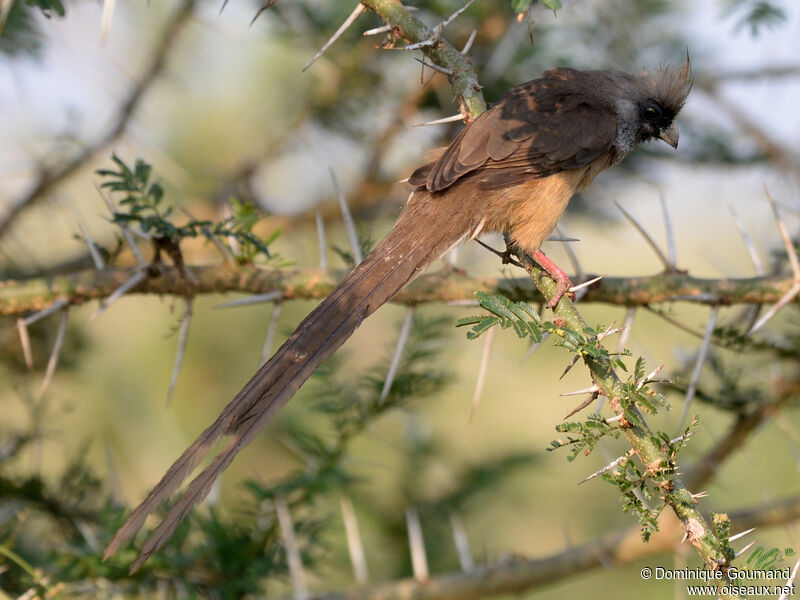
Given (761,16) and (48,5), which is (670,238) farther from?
(48,5)

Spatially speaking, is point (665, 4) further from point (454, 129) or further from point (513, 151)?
point (513, 151)

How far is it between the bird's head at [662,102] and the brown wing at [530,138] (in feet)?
1.09

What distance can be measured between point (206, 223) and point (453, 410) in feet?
11.3

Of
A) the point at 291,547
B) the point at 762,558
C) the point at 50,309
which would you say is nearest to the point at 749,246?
the point at 762,558

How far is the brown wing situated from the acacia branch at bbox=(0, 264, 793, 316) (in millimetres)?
455

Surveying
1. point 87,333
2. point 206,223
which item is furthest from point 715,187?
point 87,333

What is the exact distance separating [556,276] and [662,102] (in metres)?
1.54

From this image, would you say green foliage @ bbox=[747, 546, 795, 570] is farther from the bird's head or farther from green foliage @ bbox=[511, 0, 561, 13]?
the bird's head

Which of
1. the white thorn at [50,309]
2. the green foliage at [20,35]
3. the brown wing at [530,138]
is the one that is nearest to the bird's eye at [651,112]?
the brown wing at [530,138]

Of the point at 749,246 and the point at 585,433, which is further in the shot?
the point at 749,246

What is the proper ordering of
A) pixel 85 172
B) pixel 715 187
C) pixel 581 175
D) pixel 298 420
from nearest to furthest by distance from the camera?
1. pixel 581 175
2. pixel 85 172
3. pixel 298 420
4. pixel 715 187

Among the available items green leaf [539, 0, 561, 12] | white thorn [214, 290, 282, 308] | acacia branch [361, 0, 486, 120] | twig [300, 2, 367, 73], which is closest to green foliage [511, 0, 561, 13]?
green leaf [539, 0, 561, 12]

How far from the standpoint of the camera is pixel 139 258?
3.12 meters

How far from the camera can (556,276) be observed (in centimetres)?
316
